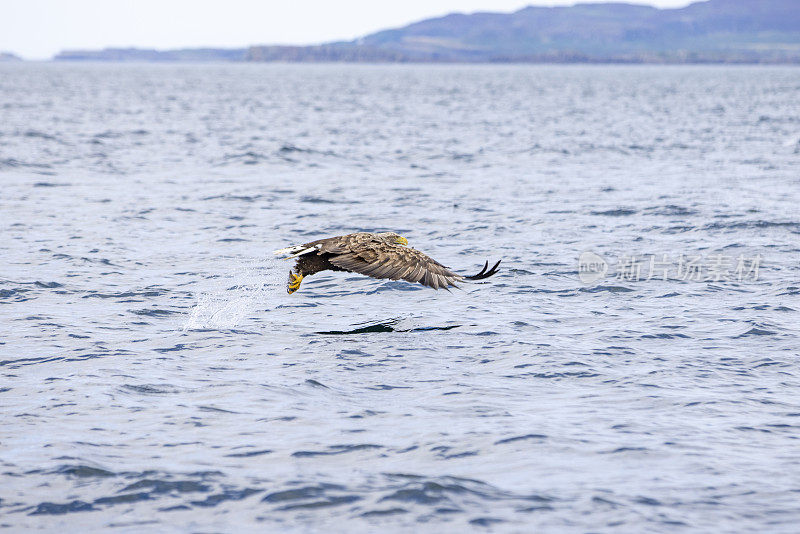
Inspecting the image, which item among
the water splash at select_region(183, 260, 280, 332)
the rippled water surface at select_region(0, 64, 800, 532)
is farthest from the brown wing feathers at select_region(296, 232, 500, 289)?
the water splash at select_region(183, 260, 280, 332)

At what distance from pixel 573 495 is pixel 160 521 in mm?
3281

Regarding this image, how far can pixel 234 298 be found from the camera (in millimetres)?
14438

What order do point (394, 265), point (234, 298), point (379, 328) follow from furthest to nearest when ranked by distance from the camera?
point (234, 298) → point (379, 328) → point (394, 265)

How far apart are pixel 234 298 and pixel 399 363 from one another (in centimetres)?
387

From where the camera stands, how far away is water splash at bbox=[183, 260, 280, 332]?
43.3 feet

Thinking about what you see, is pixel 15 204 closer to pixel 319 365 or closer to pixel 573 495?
pixel 319 365

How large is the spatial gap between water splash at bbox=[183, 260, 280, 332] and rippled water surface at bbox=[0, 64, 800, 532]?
2.5 inches

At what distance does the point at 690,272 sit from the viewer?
53.4 feet

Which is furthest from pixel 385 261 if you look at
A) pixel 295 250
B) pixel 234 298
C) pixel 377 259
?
pixel 234 298

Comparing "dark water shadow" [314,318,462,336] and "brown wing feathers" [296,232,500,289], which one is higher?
"brown wing feathers" [296,232,500,289]

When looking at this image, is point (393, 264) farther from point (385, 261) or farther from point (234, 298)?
point (234, 298)

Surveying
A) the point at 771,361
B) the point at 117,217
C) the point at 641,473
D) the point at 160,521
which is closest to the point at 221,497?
the point at 160,521

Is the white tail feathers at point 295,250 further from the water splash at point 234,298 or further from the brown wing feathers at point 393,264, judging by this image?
the water splash at point 234,298

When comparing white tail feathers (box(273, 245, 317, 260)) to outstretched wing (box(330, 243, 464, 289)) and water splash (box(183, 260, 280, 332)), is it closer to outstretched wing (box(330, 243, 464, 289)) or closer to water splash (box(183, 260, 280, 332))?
outstretched wing (box(330, 243, 464, 289))
